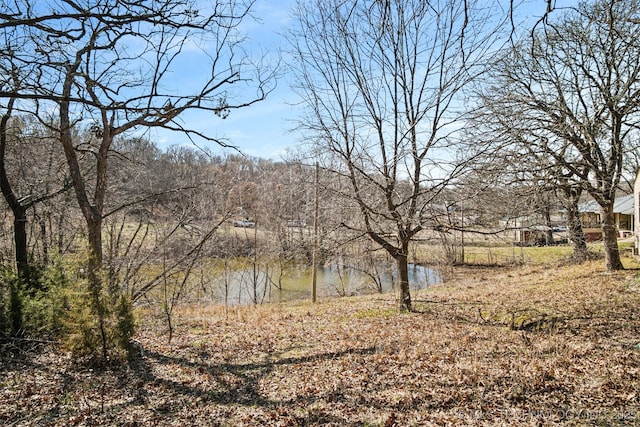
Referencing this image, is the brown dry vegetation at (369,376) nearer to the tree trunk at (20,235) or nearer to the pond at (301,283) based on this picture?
the tree trunk at (20,235)

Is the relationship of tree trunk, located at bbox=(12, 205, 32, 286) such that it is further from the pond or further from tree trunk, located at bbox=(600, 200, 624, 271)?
tree trunk, located at bbox=(600, 200, 624, 271)

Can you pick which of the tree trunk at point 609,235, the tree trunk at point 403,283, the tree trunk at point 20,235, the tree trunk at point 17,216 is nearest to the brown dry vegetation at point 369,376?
the tree trunk at point 403,283

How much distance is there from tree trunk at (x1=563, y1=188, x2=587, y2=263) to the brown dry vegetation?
2.73 m

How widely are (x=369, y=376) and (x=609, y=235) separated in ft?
28.8

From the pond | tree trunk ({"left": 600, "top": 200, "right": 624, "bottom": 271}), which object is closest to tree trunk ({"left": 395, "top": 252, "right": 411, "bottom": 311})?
tree trunk ({"left": 600, "top": 200, "right": 624, "bottom": 271})

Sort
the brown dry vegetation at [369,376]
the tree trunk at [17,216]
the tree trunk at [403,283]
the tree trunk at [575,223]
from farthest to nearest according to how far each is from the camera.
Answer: the tree trunk at [575,223], the tree trunk at [403,283], the tree trunk at [17,216], the brown dry vegetation at [369,376]

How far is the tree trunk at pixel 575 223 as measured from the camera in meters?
10.0

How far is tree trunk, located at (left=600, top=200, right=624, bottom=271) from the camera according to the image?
9820mm

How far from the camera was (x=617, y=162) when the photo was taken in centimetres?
902

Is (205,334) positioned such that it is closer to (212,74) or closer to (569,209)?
(212,74)

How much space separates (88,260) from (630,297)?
9.31 m

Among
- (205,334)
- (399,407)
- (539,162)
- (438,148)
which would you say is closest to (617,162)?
(539,162)

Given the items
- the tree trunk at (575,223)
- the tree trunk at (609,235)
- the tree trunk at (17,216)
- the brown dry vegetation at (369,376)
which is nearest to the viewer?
the brown dry vegetation at (369,376)

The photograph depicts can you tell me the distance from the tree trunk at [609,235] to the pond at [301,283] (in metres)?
6.88
